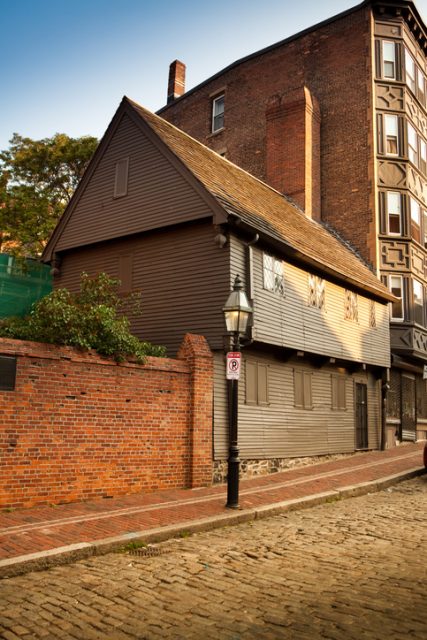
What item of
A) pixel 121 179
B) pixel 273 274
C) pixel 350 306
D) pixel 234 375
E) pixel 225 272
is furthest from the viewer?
pixel 350 306

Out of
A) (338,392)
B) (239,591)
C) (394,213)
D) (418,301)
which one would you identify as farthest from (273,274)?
(418,301)

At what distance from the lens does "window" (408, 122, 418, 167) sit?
80.3 feet

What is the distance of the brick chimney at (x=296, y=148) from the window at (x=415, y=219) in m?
3.87

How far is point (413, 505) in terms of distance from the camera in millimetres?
10750

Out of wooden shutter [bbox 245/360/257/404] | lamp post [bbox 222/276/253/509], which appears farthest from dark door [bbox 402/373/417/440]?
lamp post [bbox 222/276/253/509]

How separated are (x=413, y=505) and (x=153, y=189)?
9.87 m

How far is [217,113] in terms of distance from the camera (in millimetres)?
29750

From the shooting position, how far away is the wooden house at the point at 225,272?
1373 centimetres

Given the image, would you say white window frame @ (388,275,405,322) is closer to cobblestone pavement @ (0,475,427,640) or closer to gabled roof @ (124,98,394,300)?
gabled roof @ (124,98,394,300)

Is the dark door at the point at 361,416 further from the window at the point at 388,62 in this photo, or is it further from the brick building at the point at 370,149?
the window at the point at 388,62

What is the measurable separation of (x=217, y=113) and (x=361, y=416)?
1785 centimetres

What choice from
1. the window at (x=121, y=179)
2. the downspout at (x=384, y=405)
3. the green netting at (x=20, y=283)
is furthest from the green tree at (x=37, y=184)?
the downspout at (x=384, y=405)

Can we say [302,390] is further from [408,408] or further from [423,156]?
[423,156]

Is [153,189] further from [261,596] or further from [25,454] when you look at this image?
[261,596]
